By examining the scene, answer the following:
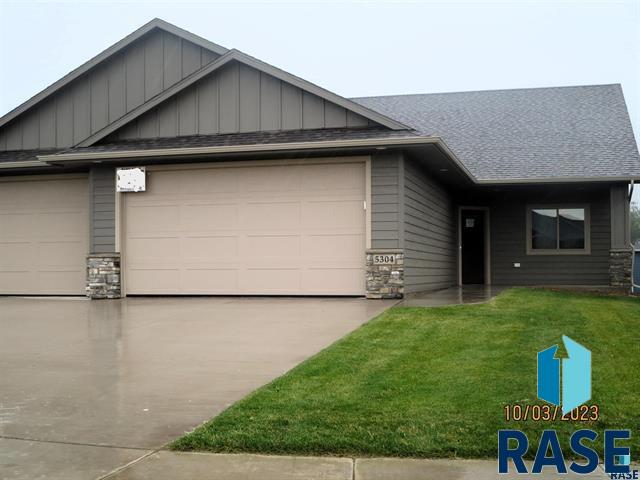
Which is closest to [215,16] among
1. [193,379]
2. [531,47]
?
[193,379]

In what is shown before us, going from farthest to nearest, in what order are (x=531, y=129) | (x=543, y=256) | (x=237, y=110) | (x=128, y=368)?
(x=531, y=129)
(x=543, y=256)
(x=237, y=110)
(x=128, y=368)

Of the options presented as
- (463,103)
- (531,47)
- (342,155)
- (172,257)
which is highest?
(531,47)

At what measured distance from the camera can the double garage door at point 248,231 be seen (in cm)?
1338

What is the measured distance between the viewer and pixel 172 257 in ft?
47.1

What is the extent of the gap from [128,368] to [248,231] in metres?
7.41

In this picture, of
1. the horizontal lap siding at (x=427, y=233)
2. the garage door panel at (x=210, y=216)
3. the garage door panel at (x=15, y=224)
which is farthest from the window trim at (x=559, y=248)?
the garage door panel at (x=15, y=224)

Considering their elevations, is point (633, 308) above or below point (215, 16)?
below

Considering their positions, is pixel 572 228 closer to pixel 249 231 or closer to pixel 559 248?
pixel 559 248

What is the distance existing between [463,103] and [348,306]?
12.7 m

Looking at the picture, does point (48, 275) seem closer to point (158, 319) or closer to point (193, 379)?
point (158, 319)

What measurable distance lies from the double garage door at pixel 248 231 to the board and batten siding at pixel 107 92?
10.8 ft

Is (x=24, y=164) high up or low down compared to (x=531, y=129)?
down

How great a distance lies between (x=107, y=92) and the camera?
16922mm

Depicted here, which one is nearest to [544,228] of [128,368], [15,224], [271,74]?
[271,74]
